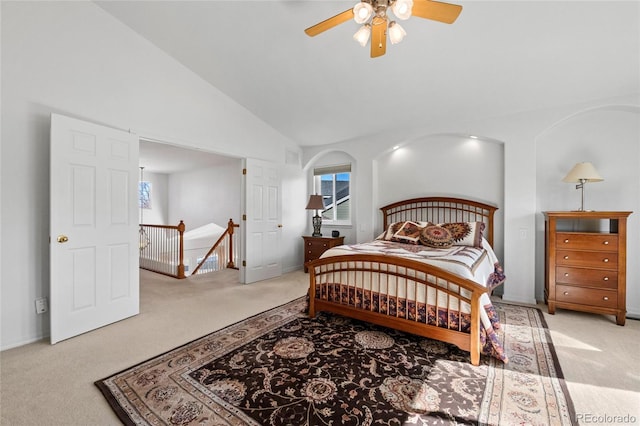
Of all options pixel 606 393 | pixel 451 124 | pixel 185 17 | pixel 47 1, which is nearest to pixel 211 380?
pixel 606 393

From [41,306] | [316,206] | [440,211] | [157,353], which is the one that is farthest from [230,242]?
[440,211]

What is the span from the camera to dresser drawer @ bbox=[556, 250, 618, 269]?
9.67 ft

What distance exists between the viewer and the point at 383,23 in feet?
6.42

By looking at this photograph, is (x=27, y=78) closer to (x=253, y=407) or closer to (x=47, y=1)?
(x=47, y=1)

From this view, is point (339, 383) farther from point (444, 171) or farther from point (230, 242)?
point (230, 242)

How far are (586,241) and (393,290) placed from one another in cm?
232

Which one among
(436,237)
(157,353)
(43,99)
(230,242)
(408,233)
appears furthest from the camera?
(230,242)

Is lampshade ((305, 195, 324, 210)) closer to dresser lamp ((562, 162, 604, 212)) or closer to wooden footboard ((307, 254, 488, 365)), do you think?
wooden footboard ((307, 254, 488, 365))

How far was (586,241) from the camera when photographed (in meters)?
3.05

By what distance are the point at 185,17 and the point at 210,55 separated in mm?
529

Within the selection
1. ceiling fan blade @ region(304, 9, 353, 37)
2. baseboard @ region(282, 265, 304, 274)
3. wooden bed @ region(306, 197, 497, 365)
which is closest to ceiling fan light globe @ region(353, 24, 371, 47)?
ceiling fan blade @ region(304, 9, 353, 37)

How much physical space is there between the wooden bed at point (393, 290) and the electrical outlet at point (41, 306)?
257 cm

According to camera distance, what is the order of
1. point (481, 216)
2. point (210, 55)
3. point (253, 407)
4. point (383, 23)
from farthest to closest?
point (481, 216) → point (210, 55) → point (383, 23) → point (253, 407)

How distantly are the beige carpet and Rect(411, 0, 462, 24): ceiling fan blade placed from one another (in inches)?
101
